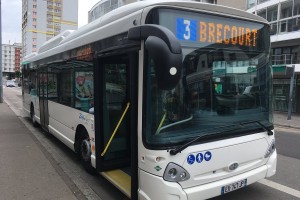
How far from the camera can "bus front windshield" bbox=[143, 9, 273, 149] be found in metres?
3.46

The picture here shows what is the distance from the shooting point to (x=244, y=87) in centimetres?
412

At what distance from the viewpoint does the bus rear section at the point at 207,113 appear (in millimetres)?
3436

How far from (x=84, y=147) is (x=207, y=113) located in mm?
2876

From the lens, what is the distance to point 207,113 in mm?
3752

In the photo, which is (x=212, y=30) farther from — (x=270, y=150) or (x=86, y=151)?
(x=86, y=151)

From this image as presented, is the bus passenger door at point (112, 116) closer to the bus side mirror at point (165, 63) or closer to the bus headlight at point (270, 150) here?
the bus side mirror at point (165, 63)

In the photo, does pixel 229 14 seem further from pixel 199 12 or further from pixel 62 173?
pixel 62 173

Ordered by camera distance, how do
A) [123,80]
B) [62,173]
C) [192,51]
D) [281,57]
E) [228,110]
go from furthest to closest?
[281,57]
[62,173]
[123,80]
[228,110]
[192,51]

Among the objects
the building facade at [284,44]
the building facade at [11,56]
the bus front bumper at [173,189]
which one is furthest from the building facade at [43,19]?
the bus front bumper at [173,189]

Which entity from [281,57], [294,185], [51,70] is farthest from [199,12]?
[281,57]

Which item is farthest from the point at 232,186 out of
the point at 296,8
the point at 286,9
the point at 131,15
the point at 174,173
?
the point at 286,9

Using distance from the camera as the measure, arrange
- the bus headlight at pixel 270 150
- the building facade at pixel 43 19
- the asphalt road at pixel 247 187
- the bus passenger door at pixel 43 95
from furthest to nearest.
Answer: the building facade at pixel 43 19
the bus passenger door at pixel 43 95
the asphalt road at pixel 247 187
the bus headlight at pixel 270 150

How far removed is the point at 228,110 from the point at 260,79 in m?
0.79

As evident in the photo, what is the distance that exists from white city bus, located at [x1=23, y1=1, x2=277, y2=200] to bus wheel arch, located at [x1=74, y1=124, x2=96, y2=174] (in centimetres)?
44
